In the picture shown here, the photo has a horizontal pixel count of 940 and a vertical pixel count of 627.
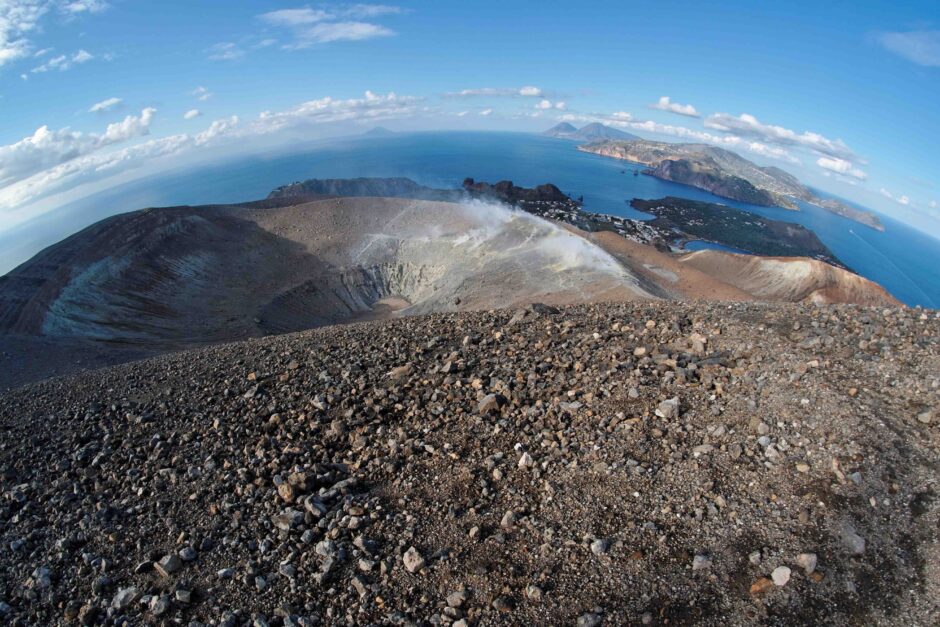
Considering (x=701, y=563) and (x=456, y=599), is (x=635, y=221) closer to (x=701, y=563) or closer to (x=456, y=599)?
(x=701, y=563)

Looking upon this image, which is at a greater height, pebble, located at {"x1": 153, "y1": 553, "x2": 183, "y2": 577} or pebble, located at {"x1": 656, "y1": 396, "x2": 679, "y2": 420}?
pebble, located at {"x1": 656, "y1": 396, "x2": 679, "y2": 420}

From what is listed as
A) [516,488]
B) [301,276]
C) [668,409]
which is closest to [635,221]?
[301,276]

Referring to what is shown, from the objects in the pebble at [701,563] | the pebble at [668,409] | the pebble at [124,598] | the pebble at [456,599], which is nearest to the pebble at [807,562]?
the pebble at [701,563]

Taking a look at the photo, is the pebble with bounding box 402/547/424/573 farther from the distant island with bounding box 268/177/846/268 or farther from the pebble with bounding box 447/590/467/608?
the distant island with bounding box 268/177/846/268

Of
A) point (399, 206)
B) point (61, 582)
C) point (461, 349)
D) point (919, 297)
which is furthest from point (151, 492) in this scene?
point (919, 297)

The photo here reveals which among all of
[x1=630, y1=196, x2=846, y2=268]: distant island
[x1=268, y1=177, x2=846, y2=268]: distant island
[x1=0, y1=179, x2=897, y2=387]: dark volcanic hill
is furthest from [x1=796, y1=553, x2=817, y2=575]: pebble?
[x1=630, y1=196, x2=846, y2=268]: distant island

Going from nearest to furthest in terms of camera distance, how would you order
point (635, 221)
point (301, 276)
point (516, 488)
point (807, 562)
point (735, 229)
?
1. point (807, 562)
2. point (516, 488)
3. point (301, 276)
4. point (635, 221)
5. point (735, 229)

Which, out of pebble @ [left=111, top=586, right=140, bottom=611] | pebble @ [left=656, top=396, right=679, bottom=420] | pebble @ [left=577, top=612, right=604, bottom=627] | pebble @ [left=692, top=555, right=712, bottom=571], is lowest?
pebble @ [left=111, top=586, right=140, bottom=611]

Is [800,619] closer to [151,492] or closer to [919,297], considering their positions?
[151,492]
